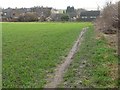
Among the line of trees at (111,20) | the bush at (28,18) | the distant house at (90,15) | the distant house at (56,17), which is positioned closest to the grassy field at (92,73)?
the line of trees at (111,20)

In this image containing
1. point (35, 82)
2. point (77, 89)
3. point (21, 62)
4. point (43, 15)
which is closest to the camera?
point (77, 89)

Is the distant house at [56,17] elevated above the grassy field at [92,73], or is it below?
above

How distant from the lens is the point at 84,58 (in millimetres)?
16859

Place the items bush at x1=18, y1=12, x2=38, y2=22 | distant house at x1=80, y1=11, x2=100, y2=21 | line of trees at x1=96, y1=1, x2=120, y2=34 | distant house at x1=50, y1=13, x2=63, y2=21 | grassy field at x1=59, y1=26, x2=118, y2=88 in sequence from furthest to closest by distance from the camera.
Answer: distant house at x1=80, y1=11, x2=100, y2=21
distant house at x1=50, y1=13, x2=63, y2=21
bush at x1=18, y1=12, x2=38, y2=22
line of trees at x1=96, y1=1, x2=120, y2=34
grassy field at x1=59, y1=26, x2=118, y2=88

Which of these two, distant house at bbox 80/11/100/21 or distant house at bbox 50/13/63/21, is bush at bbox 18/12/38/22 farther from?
distant house at bbox 80/11/100/21

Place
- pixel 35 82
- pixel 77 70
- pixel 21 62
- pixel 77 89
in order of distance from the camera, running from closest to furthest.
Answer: pixel 77 89, pixel 35 82, pixel 77 70, pixel 21 62

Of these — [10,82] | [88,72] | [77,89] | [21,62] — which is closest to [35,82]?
[10,82]

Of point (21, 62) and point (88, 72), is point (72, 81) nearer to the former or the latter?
point (88, 72)

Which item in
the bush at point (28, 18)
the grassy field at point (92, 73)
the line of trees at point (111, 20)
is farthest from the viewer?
the bush at point (28, 18)

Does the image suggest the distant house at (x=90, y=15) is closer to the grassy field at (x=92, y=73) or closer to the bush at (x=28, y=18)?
the bush at (x=28, y=18)

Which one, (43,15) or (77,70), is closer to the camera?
(77,70)

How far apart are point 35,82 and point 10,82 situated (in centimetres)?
88

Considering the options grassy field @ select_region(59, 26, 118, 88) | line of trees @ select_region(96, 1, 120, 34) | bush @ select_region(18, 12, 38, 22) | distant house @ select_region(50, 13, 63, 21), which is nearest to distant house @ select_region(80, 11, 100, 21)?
distant house @ select_region(50, 13, 63, 21)

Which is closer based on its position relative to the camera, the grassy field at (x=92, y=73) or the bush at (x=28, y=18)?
the grassy field at (x=92, y=73)
